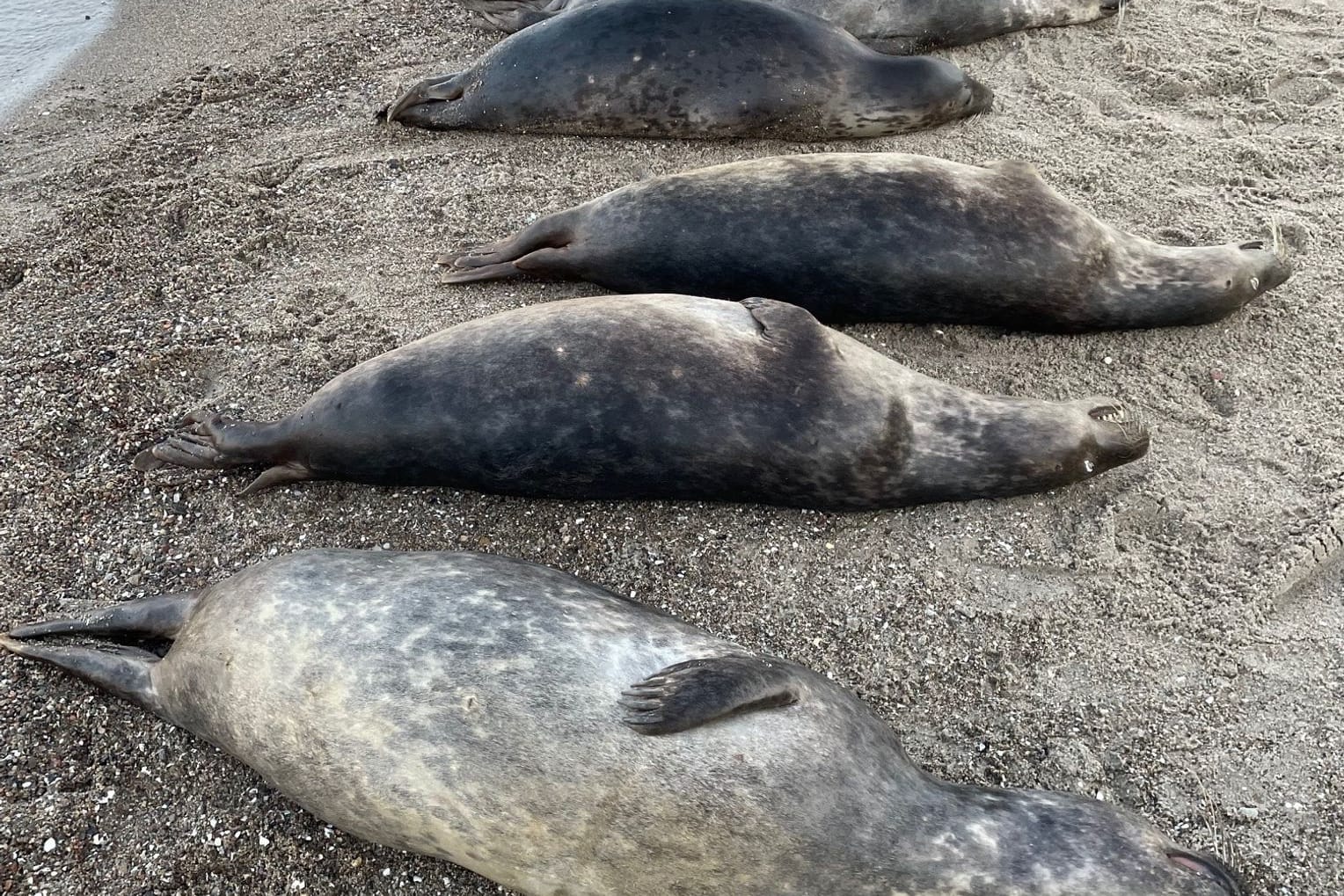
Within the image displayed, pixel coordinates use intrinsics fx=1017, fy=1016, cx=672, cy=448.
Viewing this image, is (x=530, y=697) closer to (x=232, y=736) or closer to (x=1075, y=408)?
(x=232, y=736)

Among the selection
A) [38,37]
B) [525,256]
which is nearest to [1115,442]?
[525,256]

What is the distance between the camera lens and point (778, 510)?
3.63 m

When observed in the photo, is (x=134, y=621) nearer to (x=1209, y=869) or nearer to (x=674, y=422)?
(x=674, y=422)

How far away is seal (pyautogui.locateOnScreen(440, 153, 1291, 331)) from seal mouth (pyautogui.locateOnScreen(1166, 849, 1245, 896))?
7.43ft

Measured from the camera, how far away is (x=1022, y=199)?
4199 millimetres

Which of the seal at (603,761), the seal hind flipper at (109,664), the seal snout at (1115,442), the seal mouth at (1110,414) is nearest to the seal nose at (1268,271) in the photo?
the seal mouth at (1110,414)

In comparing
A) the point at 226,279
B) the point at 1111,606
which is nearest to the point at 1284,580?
the point at 1111,606

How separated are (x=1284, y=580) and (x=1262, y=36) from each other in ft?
12.5

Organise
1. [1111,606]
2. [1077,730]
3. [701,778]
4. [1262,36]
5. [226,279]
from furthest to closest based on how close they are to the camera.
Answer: [1262,36] → [226,279] → [1111,606] → [1077,730] → [701,778]

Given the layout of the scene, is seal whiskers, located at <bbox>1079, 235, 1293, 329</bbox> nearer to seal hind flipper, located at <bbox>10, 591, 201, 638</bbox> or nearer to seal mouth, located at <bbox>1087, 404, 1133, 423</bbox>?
seal mouth, located at <bbox>1087, 404, 1133, 423</bbox>

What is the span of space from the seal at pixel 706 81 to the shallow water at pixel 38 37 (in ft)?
9.32

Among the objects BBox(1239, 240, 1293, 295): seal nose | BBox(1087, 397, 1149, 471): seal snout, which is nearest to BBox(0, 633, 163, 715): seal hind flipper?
BBox(1087, 397, 1149, 471): seal snout

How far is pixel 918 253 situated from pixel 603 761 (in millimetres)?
2493

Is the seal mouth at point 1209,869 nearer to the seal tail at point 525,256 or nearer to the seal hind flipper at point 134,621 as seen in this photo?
the seal hind flipper at point 134,621
